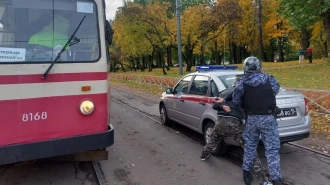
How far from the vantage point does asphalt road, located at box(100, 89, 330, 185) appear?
465 cm

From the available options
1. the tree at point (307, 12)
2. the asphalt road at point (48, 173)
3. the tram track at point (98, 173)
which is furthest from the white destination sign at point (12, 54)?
the tree at point (307, 12)

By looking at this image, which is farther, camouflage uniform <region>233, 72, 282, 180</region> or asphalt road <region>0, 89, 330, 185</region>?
asphalt road <region>0, 89, 330, 185</region>

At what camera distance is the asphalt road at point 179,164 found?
15.3 feet

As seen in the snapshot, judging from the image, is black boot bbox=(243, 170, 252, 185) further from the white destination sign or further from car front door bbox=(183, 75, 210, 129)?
the white destination sign

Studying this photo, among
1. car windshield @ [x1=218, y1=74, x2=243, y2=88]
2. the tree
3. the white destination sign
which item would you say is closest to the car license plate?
car windshield @ [x1=218, y1=74, x2=243, y2=88]

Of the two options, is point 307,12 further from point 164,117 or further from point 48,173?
point 48,173

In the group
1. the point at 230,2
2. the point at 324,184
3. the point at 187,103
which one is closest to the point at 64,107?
the point at 187,103

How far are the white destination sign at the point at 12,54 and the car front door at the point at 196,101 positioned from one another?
3513mm

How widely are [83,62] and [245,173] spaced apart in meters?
2.85

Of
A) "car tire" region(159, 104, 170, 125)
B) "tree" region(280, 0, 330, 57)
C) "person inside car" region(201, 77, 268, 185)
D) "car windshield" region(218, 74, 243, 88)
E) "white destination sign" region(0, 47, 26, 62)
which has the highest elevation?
"tree" region(280, 0, 330, 57)

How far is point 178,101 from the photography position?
748 cm

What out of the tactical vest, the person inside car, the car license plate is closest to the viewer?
the tactical vest

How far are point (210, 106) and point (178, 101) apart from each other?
5.83ft

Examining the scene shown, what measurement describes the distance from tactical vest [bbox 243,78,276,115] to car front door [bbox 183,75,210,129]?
1942 mm
